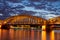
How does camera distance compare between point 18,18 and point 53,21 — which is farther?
point 18,18

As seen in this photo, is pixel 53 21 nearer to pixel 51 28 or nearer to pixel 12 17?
pixel 51 28

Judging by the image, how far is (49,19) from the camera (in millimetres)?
27484

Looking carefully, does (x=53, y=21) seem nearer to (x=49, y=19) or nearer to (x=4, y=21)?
(x=49, y=19)

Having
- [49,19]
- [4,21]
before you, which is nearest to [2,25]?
[4,21]

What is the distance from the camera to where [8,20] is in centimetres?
2795

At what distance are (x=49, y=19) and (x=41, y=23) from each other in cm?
157

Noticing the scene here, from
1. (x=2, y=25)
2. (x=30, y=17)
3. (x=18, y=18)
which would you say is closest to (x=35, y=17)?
(x=30, y=17)

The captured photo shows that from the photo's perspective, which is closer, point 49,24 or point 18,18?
point 49,24

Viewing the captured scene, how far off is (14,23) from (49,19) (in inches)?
198

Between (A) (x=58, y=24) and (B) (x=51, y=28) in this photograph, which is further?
(B) (x=51, y=28)

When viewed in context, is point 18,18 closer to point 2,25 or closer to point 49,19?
point 2,25

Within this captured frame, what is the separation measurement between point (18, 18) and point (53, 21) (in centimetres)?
538

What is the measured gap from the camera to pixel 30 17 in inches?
1124

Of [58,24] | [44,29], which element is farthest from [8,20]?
[58,24]
